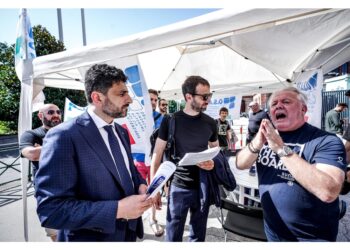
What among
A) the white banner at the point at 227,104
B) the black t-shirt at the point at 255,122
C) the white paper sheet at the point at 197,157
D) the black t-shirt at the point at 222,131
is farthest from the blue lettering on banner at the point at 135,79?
the white banner at the point at 227,104

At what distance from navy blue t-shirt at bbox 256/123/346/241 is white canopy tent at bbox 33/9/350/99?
0.78 metres

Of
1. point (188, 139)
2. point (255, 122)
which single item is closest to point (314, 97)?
point (255, 122)

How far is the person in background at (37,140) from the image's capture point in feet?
8.29

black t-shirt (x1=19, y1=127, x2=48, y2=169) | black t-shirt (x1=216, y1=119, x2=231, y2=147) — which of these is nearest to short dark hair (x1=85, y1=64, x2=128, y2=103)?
black t-shirt (x1=19, y1=127, x2=48, y2=169)

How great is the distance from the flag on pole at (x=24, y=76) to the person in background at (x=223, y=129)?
185 inches

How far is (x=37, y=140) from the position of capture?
273 centimetres

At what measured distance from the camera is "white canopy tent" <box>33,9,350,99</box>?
5.25ft

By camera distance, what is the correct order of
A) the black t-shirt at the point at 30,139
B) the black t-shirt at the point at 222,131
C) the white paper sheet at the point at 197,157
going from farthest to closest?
the black t-shirt at the point at 222,131 < the black t-shirt at the point at 30,139 < the white paper sheet at the point at 197,157

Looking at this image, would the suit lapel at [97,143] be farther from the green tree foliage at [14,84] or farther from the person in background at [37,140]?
the green tree foliage at [14,84]

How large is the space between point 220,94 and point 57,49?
978 centimetres

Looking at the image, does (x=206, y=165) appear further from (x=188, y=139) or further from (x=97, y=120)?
(x=97, y=120)

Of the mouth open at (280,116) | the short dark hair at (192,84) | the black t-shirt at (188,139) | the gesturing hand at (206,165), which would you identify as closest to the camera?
the mouth open at (280,116)

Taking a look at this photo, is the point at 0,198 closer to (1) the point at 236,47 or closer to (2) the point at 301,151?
(1) the point at 236,47

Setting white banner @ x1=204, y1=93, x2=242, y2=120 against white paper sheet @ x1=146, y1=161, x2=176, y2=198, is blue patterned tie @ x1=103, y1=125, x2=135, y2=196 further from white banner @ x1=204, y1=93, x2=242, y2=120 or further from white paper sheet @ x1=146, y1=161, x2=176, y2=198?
white banner @ x1=204, y1=93, x2=242, y2=120
